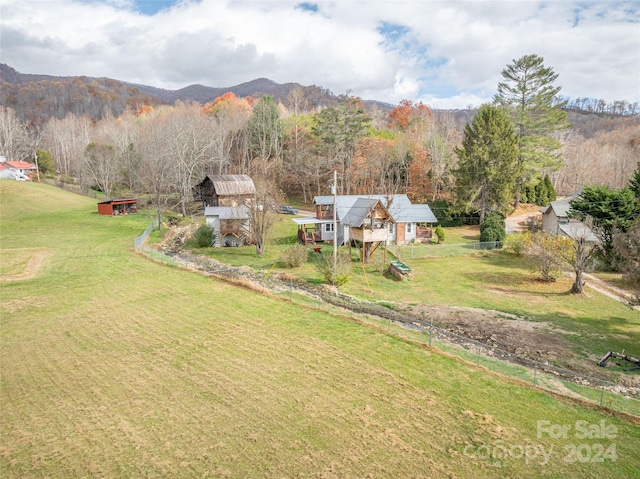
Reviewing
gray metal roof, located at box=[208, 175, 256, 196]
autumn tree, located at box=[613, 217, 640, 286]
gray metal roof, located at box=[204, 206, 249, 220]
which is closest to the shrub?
autumn tree, located at box=[613, 217, 640, 286]

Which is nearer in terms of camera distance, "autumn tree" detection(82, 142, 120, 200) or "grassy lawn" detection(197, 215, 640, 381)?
"grassy lawn" detection(197, 215, 640, 381)

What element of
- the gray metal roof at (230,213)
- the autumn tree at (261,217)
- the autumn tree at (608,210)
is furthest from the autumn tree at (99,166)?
the autumn tree at (608,210)

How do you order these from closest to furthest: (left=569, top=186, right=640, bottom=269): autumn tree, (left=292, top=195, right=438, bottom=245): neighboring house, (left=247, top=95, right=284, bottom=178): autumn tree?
(left=569, top=186, right=640, bottom=269): autumn tree < (left=292, top=195, right=438, bottom=245): neighboring house < (left=247, top=95, right=284, bottom=178): autumn tree

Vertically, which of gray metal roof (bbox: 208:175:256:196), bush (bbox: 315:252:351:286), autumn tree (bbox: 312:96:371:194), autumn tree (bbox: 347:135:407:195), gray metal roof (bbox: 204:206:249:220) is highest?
autumn tree (bbox: 312:96:371:194)

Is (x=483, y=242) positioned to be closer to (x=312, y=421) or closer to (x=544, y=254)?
(x=544, y=254)

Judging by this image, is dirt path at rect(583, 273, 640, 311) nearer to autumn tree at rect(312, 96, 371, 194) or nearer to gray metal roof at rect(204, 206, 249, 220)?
gray metal roof at rect(204, 206, 249, 220)

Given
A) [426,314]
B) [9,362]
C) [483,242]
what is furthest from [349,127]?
[9,362]
